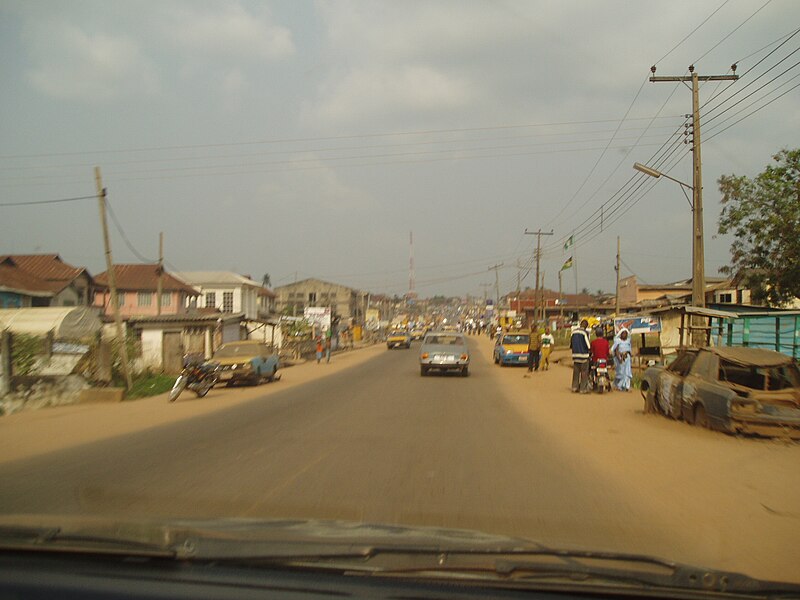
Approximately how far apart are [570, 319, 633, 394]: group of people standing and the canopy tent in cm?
1503

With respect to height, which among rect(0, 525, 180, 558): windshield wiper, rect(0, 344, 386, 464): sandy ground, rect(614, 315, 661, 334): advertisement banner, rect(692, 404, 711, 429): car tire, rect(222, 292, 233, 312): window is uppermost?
rect(222, 292, 233, 312): window

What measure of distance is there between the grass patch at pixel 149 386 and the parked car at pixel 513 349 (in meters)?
16.2

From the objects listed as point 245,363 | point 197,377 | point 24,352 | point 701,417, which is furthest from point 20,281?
point 701,417

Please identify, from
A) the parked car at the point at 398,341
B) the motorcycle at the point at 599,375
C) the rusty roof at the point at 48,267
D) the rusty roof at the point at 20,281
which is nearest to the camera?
the motorcycle at the point at 599,375

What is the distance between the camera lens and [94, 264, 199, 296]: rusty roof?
5789 centimetres

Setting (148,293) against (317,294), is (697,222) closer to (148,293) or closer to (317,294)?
(148,293)

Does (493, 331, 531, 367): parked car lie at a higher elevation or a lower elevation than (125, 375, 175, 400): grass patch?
higher

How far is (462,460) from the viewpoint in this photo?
9.35m

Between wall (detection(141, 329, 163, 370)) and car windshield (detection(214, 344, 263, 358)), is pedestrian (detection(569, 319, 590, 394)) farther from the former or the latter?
wall (detection(141, 329, 163, 370))

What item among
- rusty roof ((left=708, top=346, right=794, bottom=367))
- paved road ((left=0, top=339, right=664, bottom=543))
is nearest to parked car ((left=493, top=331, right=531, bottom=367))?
paved road ((left=0, top=339, right=664, bottom=543))

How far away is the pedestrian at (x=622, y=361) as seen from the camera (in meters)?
19.6

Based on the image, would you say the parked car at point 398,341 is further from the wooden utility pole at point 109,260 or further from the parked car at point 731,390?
the parked car at point 731,390

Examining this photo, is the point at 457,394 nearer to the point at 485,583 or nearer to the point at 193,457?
the point at 193,457

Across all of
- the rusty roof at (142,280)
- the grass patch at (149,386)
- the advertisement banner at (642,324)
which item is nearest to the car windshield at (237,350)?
the grass patch at (149,386)
